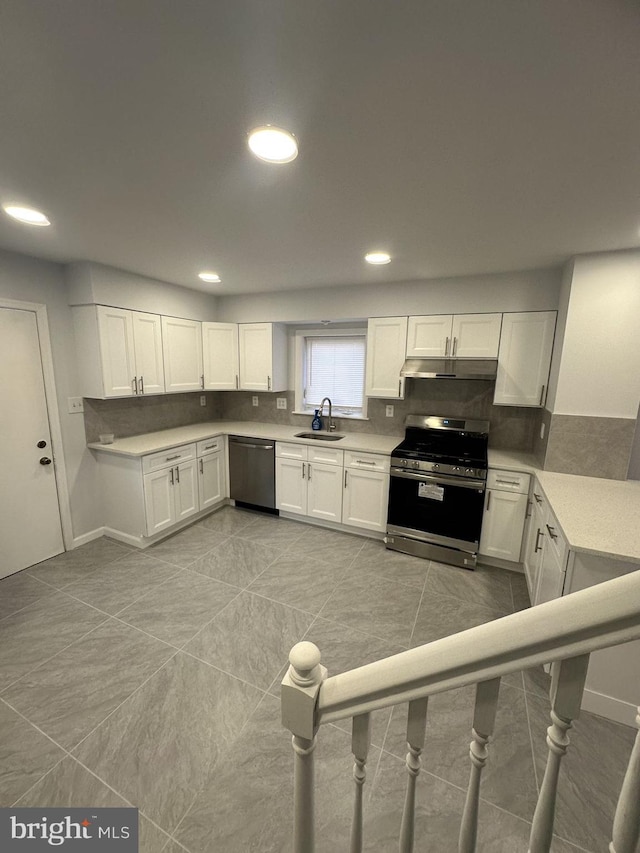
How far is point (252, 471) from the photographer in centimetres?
395

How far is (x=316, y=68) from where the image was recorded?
95 cm

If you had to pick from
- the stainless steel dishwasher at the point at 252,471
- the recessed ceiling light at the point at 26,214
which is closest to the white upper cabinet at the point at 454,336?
the stainless steel dishwasher at the point at 252,471

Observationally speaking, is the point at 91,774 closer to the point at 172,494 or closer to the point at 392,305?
the point at 172,494

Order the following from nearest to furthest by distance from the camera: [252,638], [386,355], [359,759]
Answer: [359,759], [252,638], [386,355]

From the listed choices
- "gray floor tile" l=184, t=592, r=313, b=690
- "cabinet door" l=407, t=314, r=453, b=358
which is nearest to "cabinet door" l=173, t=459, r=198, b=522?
"gray floor tile" l=184, t=592, r=313, b=690

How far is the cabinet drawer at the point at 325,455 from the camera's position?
11.4 feet

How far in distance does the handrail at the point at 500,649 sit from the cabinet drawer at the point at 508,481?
99.1 inches

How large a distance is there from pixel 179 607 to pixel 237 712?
3.07 feet

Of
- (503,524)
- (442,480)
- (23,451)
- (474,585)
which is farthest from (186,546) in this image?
(503,524)

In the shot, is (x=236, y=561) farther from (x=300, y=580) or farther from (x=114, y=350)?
(x=114, y=350)

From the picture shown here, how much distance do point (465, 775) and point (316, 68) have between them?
8.32 ft

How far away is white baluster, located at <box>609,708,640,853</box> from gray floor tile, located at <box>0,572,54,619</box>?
318 cm

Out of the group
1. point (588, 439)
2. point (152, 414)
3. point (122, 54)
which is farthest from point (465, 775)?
point (152, 414)

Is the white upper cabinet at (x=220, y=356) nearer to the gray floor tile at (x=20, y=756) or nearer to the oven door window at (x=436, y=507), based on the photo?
the oven door window at (x=436, y=507)
